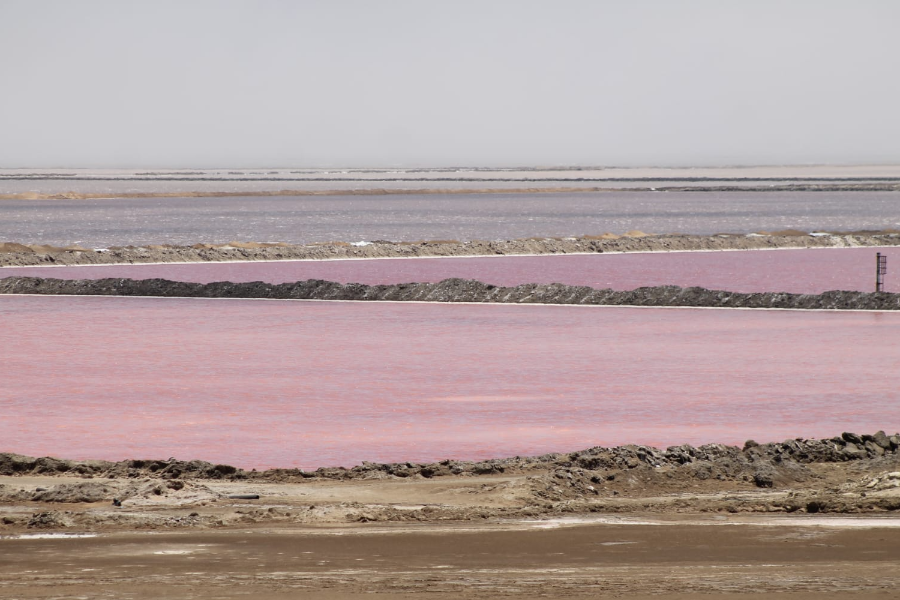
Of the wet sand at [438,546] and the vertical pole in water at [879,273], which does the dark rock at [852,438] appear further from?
the vertical pole in water at [879,273]

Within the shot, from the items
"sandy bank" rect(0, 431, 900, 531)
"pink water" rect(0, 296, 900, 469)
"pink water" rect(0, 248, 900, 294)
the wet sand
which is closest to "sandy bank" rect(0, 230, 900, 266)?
"pink water" rect(0, 248, 900, 294)

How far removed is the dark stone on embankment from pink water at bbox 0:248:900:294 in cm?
271

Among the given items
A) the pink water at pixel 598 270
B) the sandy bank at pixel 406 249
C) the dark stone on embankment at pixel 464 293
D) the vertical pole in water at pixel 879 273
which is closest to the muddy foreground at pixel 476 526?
the dark stone on embankment at pixel 464 293

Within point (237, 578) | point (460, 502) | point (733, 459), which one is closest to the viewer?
point (237, 578)

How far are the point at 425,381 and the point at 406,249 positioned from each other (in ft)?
84.9

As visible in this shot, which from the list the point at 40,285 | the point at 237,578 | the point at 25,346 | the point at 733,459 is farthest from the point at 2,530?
the point at 40,285

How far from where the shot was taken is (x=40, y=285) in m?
29.1

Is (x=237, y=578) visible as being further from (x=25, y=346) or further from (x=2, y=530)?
(x=25, y=346)

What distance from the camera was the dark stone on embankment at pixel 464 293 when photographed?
24489 mm

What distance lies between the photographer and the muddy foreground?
22.5ft

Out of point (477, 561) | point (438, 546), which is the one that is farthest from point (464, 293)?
point (477, 561)

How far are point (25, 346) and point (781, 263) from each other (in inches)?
915

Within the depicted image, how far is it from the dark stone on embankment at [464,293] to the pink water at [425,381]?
3.28 ft

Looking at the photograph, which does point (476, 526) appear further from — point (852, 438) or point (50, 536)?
point (852, 438)
